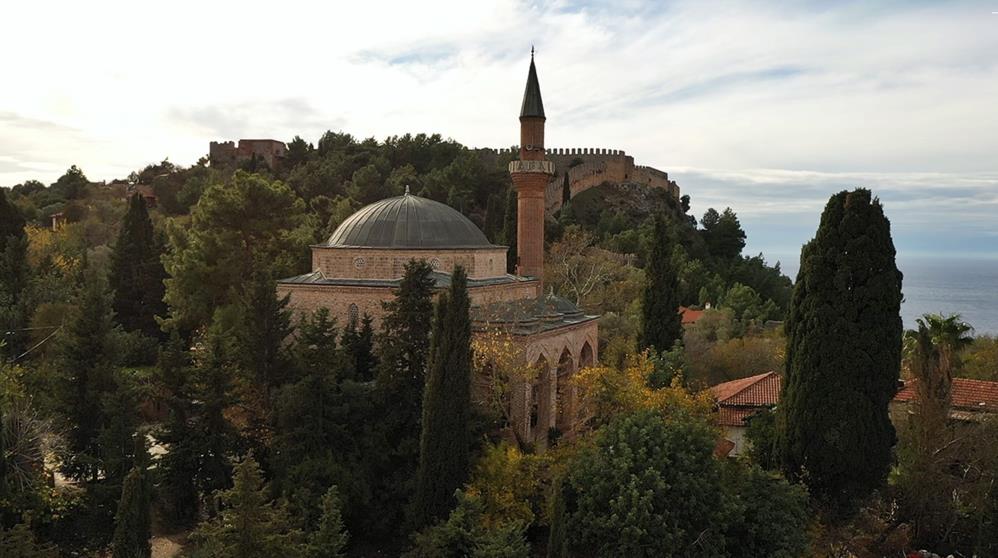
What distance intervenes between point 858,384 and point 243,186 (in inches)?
721

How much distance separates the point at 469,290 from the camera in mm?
17672

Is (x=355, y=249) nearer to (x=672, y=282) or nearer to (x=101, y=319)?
(x=101, y=319)

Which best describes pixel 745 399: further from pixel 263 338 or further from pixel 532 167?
pixel 263 338

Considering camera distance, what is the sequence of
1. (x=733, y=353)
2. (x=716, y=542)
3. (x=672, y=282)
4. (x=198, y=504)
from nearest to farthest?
(x=716, y=542) < (x=198, y=504) < (x=672, y=282) < (x=733, y=353)

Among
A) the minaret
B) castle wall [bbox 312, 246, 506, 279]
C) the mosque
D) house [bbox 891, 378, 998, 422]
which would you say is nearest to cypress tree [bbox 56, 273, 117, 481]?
the mosque

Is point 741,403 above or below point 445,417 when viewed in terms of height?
below

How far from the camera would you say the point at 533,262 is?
22547 mm

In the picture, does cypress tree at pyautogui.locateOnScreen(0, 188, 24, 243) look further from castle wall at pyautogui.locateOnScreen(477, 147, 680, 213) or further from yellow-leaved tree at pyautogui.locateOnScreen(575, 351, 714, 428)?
→ castle wall at pyautogui.locateOnScreen(477, 147, 680, 213)

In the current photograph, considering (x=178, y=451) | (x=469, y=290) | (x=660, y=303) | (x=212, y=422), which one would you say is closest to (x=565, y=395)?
(x=469, y=290)

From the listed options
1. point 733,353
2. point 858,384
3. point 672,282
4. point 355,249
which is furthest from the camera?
point 733,353

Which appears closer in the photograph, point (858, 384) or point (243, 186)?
point (858, 384)

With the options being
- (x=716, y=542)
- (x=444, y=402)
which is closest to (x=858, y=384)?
(x=716, y=542)

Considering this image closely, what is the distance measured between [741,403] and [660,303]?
4.35 m

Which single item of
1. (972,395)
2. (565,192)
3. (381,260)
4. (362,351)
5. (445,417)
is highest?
(565,192)
